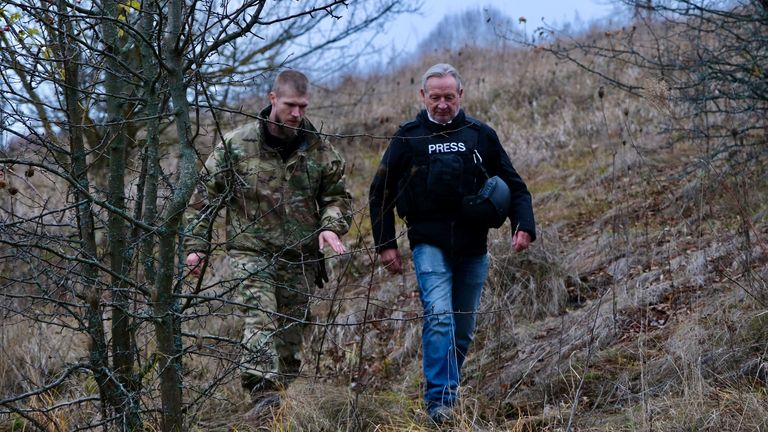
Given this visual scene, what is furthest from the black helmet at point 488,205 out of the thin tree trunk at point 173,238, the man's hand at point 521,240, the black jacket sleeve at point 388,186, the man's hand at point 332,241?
the thin tree trunk at point 173,238

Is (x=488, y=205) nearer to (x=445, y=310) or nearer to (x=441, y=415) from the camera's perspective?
(x=445, y=310)

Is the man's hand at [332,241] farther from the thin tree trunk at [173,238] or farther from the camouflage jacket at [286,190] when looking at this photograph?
the thin tree trunk at [173,238]

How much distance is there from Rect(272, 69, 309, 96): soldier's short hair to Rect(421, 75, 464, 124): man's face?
0.69 metres

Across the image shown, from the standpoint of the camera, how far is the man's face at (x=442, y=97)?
14.3 feet

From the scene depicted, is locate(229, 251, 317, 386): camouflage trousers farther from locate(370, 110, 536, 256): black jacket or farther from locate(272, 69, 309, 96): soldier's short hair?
locate(272, 69, 309, 96): soldier's short hair

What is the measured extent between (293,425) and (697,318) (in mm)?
2471

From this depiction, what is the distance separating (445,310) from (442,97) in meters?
1.14

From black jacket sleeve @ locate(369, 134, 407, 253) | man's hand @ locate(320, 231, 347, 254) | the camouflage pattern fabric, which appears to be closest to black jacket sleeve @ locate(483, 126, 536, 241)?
black jacket sleeve @ locate(369, 134, 407, 253)

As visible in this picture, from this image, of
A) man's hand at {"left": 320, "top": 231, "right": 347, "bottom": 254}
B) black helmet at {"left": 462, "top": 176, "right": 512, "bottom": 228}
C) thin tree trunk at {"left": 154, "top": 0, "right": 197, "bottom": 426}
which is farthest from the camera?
black helmet at {"left": 462, "top": 176, "right": 512, "bottom": 228}

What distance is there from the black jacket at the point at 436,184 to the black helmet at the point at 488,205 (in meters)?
0.06

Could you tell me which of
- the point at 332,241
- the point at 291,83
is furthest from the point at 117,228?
the point at 291,83

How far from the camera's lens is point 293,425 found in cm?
384

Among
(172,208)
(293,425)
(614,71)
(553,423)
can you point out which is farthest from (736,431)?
(614,71)

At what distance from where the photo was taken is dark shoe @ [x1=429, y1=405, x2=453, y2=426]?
3.96m
